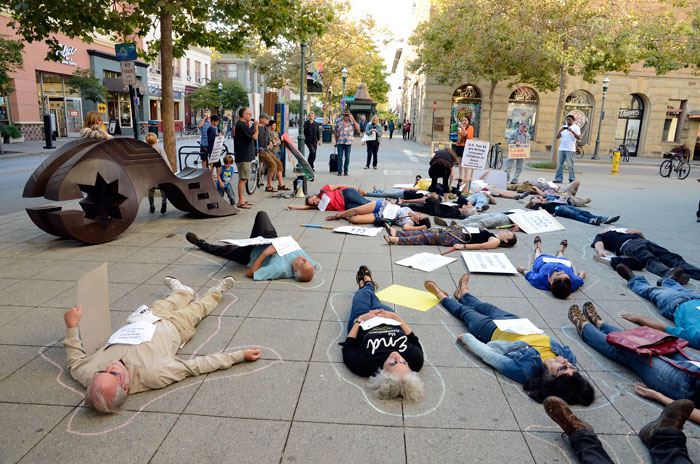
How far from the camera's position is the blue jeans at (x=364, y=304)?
4.29m

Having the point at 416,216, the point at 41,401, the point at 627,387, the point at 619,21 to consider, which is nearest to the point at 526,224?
the point at 416,216

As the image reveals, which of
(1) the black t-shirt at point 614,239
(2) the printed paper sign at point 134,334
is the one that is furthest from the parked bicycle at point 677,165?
(2) the printed paper sign at point 134,334

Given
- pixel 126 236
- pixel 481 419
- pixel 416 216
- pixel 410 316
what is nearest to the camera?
pixel 481 419

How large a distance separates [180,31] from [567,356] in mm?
11646

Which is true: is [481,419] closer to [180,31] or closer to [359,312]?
[359,312]

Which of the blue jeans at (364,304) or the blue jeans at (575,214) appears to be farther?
the blue jeans at (575,214)

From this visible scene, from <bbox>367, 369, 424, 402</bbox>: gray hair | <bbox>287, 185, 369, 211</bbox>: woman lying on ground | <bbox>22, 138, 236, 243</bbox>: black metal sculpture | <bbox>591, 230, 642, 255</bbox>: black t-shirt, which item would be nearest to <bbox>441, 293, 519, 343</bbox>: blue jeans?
<bbox>367, 369, 424, 402</bbox>: gray hair

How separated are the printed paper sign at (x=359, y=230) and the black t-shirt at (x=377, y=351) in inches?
167

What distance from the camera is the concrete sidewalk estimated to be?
281cm

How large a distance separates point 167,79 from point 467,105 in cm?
2422

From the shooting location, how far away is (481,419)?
3.13 m

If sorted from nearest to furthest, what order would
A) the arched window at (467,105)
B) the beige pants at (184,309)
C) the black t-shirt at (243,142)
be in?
1. the beige pants at (184,309)
2. the black t-shirt at (243,142)
3. the arched window at (467,105)

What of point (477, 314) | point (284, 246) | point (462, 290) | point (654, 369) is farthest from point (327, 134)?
point (654, 369)

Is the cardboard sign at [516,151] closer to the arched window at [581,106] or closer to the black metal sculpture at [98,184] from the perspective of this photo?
the black metal sculpture at [98,184]
